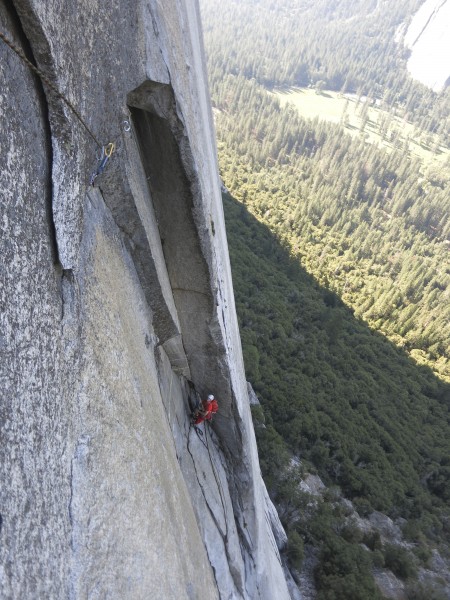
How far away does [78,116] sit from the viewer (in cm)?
241

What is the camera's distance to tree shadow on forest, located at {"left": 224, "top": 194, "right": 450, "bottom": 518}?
2148 cm

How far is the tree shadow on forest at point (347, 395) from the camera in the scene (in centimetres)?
2148

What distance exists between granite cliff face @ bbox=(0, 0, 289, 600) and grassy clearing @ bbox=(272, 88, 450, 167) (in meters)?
161

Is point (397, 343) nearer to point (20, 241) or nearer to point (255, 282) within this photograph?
point (255, 282)

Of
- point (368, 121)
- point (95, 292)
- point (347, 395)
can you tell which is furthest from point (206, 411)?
point (368, 121)

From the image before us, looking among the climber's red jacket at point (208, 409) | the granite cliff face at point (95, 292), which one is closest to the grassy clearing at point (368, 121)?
the climber's red jacket at point (208, 409)

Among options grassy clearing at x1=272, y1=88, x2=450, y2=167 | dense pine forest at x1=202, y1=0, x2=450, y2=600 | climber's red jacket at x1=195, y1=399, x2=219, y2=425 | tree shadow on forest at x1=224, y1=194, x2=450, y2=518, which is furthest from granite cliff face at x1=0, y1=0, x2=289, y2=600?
grassy clearing at x1=272, y1=88, x2=450, y2=167

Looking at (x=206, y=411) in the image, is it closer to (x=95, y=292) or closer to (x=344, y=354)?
(x=95, y=292)

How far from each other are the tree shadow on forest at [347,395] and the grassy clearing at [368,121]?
426 ft

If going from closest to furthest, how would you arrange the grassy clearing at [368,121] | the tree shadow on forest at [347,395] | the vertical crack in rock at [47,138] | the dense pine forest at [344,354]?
1. the vertical crack in rock at [47,138]
2. the dense pine forest at [344,354]
3. the tree shadow on forest at [347,395]
4. the grassy clearing at [368,121]

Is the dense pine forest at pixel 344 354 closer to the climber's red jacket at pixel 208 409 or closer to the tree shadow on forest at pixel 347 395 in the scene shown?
the tree shadow on forest at pixel 347 395

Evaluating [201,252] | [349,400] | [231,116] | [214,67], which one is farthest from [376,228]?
[214,67]

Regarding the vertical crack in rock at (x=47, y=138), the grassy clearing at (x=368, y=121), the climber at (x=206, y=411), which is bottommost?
the climber at (x=206, y=411)

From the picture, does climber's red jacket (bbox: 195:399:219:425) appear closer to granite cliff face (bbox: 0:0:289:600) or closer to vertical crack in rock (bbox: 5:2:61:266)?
granite cliff face (bbox: 0:0:289:600)
